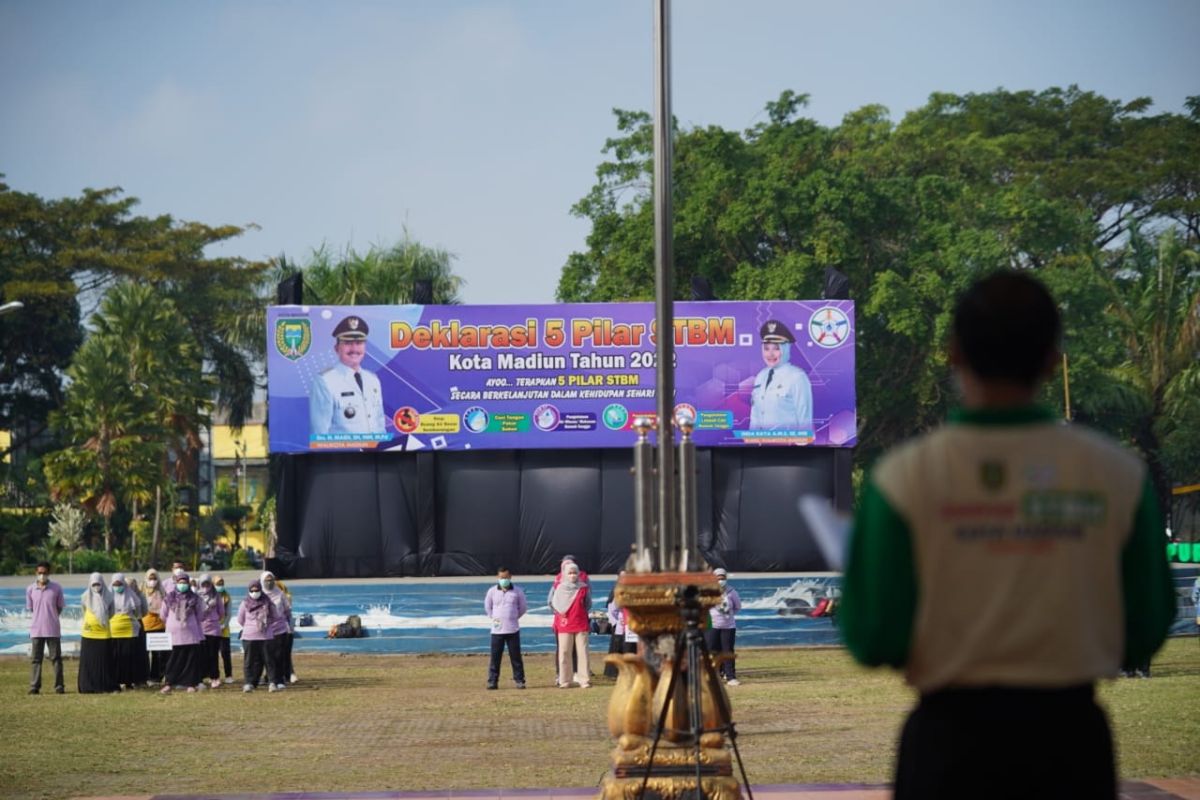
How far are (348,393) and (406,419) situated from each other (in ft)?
3.95

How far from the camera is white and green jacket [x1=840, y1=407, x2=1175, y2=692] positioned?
377 centimetres

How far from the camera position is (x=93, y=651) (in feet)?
84.8

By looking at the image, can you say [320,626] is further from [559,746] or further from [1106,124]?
[1106,124]

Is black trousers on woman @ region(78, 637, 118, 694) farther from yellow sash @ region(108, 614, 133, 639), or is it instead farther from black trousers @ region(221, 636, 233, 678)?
black trousers @ region(221, 636, 233, 678)

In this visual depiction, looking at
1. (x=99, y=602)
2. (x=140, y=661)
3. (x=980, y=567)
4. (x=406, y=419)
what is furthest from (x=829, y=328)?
(x=980, y=567)

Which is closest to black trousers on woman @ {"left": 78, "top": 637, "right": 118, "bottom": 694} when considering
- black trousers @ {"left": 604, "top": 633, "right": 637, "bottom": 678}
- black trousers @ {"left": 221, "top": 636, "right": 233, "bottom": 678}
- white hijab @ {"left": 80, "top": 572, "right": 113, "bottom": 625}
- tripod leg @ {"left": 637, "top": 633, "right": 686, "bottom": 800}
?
white hijab @ {"left": 80, "top": 572, "right": 113, "bottom": 625}

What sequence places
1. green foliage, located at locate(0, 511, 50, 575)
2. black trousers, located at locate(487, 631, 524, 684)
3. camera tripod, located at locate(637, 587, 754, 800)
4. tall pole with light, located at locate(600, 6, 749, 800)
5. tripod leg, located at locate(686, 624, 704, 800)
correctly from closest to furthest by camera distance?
camera tripod, located at locate(637, 587, 754, 800) → tripod leg, located at locate(686, 624, 704, 800) → tall pole with light, located at locate(600, 6, 749, 800) → black trousers, located at locate(487, 631, 524, 684) → green foliage, located at locate(0, 511, 50, 575)

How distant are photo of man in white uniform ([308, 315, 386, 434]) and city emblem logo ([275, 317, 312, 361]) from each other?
0.53m

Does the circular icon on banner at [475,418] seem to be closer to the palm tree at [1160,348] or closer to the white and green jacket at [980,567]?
the palm tree at [1160,348]

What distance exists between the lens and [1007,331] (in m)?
3.92

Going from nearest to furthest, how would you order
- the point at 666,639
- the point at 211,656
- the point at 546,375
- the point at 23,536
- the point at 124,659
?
the point at 666,639 < the point at 124,659 < the point at 211,656 < the point at 546,375 < the point at 23,536

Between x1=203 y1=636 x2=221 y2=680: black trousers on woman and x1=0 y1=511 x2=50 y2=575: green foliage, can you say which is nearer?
x1=203 y1=636 x2=221 y2=680: black trousers on woman

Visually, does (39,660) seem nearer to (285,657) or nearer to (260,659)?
(260,659)

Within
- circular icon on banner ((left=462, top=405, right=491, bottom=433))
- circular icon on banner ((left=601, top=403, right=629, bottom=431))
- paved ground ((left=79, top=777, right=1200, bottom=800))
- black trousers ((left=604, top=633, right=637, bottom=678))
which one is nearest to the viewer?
paved ground ((left=79, top=777, right=1200, bottom=800))
